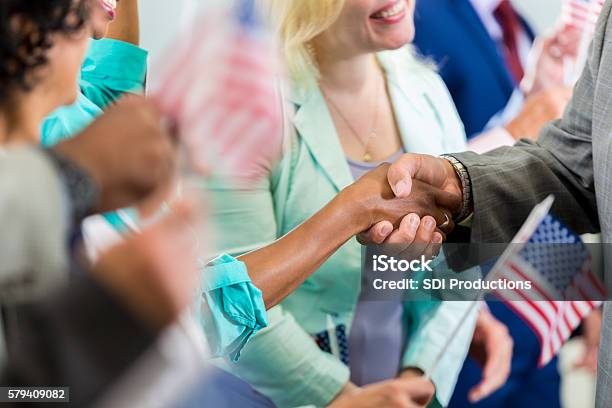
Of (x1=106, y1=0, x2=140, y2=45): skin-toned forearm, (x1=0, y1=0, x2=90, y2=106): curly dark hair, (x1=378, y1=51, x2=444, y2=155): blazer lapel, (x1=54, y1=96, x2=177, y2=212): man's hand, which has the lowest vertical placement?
(x1=378, y1=51, x2=444, y2=155): blazer lapel

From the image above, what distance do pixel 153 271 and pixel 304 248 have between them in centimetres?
58

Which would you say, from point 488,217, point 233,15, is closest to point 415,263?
point 488,217

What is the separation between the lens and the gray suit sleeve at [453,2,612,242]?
143 cm

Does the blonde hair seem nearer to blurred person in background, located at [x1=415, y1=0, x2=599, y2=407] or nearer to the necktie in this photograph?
blurred person in background, located at [x1=415, y1=0, x2=599, y2=407]

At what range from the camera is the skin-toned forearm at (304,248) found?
4.56 feet

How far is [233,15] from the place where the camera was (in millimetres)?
1377

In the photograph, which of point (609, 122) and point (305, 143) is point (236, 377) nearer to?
point (305, 143)

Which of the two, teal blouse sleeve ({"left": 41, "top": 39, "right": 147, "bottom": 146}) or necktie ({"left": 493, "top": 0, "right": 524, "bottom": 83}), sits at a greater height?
teal blouse sleeve ({"left": 41, "top": 39, "right": 147, "bottom": 146})

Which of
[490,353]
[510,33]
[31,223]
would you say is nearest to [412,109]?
[510,33]

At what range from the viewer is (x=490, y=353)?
1755 mm

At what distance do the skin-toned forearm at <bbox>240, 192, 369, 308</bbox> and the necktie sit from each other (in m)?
0.57

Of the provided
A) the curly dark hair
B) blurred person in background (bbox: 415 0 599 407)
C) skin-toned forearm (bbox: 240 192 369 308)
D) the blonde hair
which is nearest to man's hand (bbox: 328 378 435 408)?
blurred person in background (bbox: 415 0 599 407)

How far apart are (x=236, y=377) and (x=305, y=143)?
0.43m

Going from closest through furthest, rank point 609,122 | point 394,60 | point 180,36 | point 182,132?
point 182,132 → point 180,36 → point 609,122 → point 394,60
